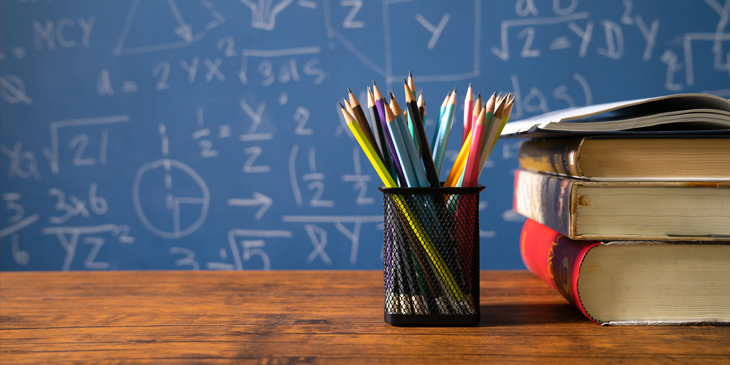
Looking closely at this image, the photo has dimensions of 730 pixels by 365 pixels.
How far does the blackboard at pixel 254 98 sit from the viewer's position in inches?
61.9

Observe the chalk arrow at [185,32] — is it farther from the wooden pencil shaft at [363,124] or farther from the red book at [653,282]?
the red book at [653,282]

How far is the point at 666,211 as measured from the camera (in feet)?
1.34

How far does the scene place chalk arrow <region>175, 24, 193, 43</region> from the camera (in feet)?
5.31

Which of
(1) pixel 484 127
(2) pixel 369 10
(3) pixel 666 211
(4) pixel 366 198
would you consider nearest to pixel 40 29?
(2) pixel 369 10

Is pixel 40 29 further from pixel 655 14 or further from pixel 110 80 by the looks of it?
pixel 655 14

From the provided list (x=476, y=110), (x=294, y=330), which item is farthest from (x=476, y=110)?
(x=294, y=330)

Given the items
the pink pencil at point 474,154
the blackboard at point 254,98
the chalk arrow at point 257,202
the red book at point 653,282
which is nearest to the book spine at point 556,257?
the red book at point 653,282

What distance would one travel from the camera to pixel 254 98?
1.63 metres

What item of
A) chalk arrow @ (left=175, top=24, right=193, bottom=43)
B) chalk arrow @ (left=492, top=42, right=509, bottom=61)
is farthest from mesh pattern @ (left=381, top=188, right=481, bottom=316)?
chalk arrow @ (left=175, top=24, right=193, bottom=43)

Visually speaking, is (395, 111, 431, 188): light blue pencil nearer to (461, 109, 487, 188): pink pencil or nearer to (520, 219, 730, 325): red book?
(461, 109, 487, 188): pink pencil

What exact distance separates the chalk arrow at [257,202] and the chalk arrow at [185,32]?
54cm

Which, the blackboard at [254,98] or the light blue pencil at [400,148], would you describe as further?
the blackboard at [254,98]

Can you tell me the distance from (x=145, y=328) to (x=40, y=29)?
1.62 meters

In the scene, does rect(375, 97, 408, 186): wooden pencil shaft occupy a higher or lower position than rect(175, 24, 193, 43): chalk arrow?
lower
